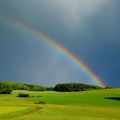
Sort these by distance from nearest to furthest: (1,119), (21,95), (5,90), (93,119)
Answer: (1,119), (93,119), (21,95), (5,90)

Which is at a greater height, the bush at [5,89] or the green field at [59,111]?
the bush at [5,89]

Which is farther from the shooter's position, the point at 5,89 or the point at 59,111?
the point at 5,89

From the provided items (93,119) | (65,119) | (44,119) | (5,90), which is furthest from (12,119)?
(5,90)

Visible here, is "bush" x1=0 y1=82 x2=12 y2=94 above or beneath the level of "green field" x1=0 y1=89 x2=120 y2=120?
above

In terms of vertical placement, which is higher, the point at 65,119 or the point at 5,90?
the point at 5,90

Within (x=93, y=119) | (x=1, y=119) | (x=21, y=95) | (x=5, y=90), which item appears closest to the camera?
(x=1, y=119)

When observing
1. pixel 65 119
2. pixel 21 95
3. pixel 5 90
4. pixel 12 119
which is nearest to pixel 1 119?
pixel 12 119

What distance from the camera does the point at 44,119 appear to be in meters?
46.6

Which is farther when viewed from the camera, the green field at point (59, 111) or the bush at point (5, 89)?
the bush at point (5, 89)

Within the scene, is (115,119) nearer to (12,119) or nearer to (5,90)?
(12,119)

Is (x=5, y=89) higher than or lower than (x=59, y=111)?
higher

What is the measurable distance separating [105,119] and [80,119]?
4.02m

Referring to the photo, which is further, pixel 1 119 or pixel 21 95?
pixel 21 95

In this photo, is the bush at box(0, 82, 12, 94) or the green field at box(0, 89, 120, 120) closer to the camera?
the green field at box(0, 89, 120, 120)
